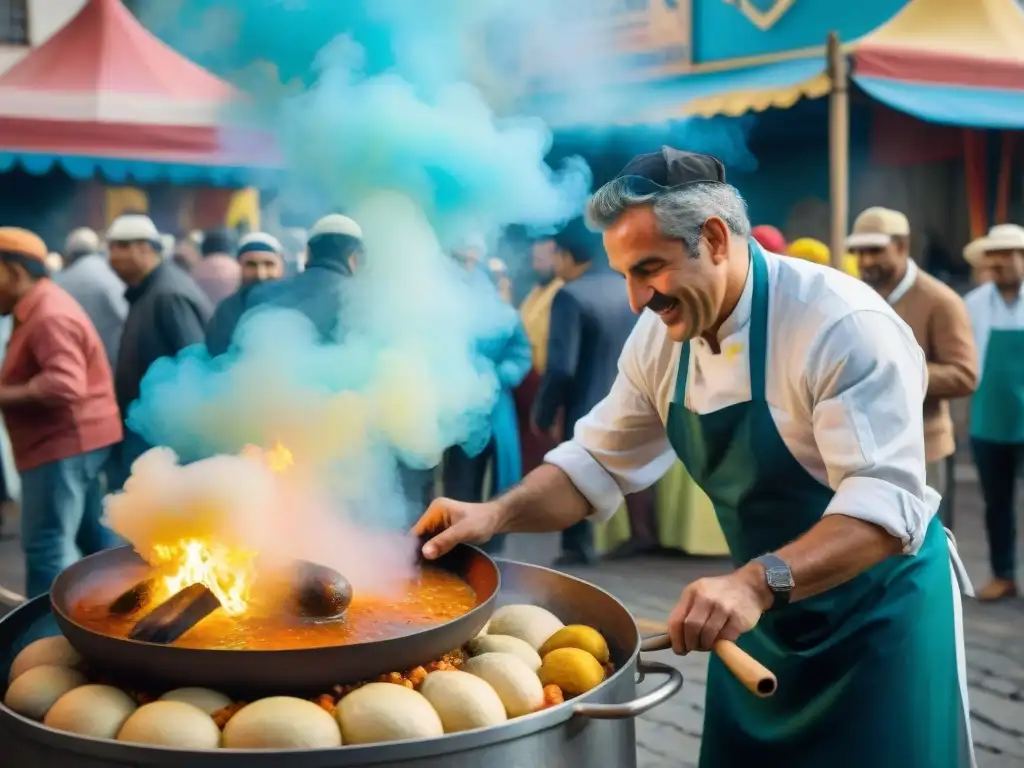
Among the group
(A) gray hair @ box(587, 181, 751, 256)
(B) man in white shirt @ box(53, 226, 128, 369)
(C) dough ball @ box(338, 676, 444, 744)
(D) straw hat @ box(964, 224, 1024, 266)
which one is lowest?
(B) man in white shirt @ box(53, 226, 128, 369)

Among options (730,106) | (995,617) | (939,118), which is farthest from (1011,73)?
(995,617)

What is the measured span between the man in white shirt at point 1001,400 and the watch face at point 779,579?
4.55 m

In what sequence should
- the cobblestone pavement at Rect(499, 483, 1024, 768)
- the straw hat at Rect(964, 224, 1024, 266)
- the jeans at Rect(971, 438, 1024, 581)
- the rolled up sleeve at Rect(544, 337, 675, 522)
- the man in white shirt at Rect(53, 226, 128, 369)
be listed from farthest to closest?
the man in white shirt at Rect(53, 226, 128, 369), the straw hat at Rect(964, 224, 1024, 266), the jeans at Rect(971, 438, 1024, 581), the cobblestone pavement at Rect(499, 483, 1024, 768), the rolled up sleeve at Rect(544, 337, 675, 522)

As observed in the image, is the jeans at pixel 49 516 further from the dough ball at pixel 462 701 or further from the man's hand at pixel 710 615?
the man's hand at pixel 710 615

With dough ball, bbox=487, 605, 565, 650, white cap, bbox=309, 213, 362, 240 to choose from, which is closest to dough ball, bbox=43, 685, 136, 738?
dough ball, bbox=487, 605, 565, 650

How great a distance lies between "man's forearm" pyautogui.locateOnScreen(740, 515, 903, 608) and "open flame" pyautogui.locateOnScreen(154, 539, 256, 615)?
106 cm

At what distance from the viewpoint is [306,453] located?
8.88 ft

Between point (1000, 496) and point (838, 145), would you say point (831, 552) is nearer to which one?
point (1000, 496)

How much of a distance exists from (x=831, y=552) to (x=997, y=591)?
453 centimetres

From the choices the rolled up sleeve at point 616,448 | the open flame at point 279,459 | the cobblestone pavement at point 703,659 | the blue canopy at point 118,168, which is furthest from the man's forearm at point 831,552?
the blue canopy at point 118,168

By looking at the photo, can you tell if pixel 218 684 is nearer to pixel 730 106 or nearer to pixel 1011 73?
pixel 730 106

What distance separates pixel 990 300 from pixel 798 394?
15.7ft

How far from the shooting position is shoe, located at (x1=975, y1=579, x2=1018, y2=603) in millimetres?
5879

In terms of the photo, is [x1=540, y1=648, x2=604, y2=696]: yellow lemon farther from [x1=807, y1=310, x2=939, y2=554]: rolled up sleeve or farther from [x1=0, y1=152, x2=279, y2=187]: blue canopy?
[x1=0, y1=152, x2=279, y2=187]: blue canopy
